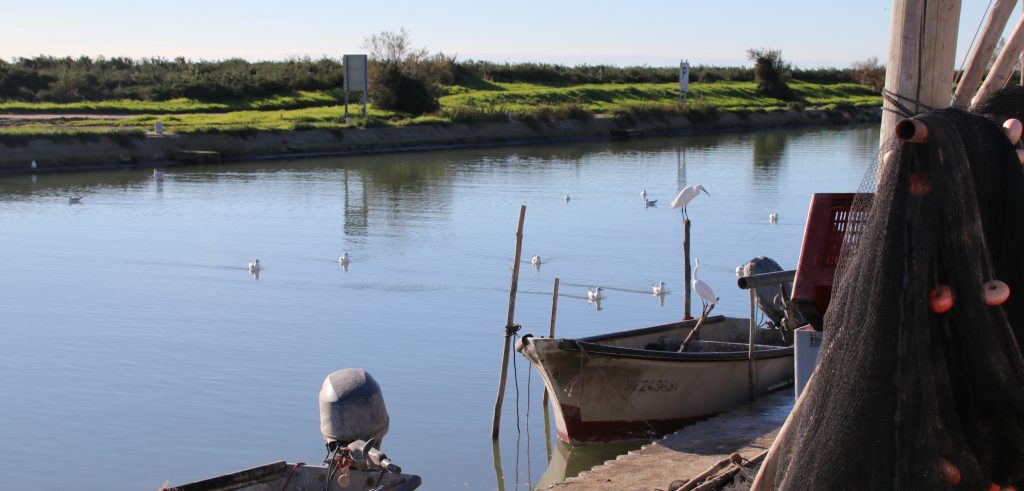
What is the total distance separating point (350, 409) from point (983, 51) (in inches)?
171

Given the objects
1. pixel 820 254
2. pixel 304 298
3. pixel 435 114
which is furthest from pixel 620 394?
pixel 435 114

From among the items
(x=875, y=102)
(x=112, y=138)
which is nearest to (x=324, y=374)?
(x=112, y=138)

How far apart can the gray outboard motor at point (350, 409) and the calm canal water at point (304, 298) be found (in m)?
2.47

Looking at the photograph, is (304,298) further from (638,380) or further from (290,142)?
(290,142)

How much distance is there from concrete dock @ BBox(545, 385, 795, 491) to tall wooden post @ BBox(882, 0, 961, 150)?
4.58m

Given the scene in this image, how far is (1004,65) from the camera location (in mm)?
5102

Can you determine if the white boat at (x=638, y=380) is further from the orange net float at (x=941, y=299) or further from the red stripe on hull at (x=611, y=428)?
the orange net float at (x=941, y=299)

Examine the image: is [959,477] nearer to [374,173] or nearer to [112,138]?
[374,173]

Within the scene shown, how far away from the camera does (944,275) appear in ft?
14.4

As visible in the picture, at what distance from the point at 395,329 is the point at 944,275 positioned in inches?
467

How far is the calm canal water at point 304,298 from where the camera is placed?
36.6 feet

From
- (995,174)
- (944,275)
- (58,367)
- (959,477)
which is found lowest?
(58,367)

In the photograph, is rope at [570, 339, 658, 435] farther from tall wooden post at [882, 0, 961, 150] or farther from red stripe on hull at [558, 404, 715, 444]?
tall wooden post at [882, 0, 961, 150]

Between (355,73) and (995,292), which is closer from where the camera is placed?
(995,292)
